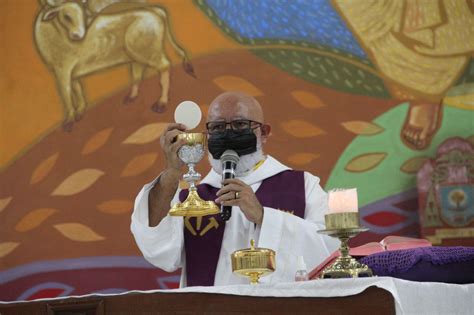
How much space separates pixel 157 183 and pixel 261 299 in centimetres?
165

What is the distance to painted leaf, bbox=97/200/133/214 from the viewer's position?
6895 millimetres

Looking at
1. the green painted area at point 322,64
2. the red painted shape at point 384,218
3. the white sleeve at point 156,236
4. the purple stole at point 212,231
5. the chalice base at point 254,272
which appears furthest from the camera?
the green painted area at point 322,64

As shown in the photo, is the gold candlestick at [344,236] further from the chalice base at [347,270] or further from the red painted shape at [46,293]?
the red painted shape at [46,293]

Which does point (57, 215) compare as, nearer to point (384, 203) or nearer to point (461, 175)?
point (384, 203)

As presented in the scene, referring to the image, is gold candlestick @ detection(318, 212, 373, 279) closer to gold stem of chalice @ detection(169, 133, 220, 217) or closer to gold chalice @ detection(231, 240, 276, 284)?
gold chalice @ detection(231, 240, 276, 284)

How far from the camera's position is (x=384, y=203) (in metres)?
6.64

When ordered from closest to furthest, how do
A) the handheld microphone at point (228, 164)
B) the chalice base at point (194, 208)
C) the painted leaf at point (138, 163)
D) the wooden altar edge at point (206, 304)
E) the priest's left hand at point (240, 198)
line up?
1. the wooden altar edge at point (206, 304)
2. the chalice base at point (194, 208)
3. the priest's left hand at point (240, 198)
4. the handheld microphone at point (228, 164)
5. the painted leaf at point (138, 163)

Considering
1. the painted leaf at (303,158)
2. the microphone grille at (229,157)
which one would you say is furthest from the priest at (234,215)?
the painted leaf at (303,158)

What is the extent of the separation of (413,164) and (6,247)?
310cm

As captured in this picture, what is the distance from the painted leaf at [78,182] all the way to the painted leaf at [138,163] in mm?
209

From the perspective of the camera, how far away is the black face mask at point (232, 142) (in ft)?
13.8

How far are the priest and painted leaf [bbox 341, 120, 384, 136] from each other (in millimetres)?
1841

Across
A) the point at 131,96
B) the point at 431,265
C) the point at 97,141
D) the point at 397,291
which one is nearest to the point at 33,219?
the point at 97,141

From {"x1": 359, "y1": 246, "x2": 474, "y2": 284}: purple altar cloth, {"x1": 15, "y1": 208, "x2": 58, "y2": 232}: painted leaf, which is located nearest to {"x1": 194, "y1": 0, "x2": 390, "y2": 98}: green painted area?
{"x1": 15, "y1": 208, "x2": 58, "y2": 232}: painted leaf
